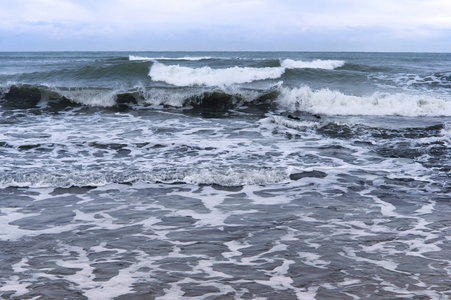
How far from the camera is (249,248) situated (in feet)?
13.5

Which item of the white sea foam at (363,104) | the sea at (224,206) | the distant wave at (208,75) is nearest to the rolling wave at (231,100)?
the white sea foam at (363,104)

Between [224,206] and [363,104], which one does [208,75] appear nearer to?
[363,104]

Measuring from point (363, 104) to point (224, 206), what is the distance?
30.4ft

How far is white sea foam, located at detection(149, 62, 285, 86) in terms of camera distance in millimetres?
17297

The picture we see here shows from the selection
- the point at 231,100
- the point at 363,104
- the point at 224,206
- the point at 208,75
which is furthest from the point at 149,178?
the point at 208,75

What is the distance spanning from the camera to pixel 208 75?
17.7 m

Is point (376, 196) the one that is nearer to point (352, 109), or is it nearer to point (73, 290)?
point (73, 290)

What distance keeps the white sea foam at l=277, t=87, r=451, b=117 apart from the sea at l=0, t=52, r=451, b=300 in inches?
16.9

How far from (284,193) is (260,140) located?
342 centimetres

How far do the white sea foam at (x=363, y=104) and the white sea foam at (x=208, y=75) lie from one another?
3.87 meters

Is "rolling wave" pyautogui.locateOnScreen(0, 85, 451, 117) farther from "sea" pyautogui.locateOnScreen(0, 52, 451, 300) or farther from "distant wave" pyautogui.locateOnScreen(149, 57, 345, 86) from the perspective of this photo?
"distant wave" pyautogui.locateOnScreen(149, 57, 345, 86)

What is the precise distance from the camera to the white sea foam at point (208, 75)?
56.7 feet

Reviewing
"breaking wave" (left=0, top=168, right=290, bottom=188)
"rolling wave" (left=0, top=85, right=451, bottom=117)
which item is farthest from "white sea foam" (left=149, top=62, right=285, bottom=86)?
"breaking wave" (left=0, top=168, right=290, bottom=188)

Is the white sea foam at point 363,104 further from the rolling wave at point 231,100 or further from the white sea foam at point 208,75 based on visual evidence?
the white sea foam at point 208,75
